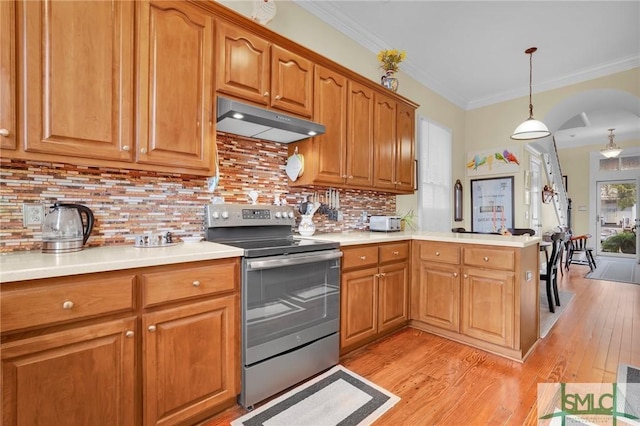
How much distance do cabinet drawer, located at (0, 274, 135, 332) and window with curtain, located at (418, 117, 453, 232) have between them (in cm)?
358

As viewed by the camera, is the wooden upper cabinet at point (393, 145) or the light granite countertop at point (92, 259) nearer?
the light granite countertop at point (92, 259)

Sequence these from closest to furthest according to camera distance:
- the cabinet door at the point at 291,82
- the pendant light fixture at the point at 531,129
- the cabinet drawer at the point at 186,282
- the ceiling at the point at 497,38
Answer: the cabinet drawer at the point at 186,282
the cabinet door at the point at 291,82
the ceiling at the point at 497,38
the pendant light fixture at the point at 531,129

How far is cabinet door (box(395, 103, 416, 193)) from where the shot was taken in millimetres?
3180

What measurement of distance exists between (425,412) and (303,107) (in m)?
2.16

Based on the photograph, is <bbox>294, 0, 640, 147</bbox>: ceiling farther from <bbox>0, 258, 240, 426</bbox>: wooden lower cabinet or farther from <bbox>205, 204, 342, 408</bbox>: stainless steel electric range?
<bbox>0, 258, 240, 426</bbox>: wooden lower cabinet

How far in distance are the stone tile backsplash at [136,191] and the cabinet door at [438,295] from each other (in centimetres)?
133

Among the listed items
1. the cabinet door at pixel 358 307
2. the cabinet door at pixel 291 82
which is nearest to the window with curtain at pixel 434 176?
the cabinet door at pixel 358 307

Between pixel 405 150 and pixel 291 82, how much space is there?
1612 millimetres

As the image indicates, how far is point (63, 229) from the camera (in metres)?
1.46

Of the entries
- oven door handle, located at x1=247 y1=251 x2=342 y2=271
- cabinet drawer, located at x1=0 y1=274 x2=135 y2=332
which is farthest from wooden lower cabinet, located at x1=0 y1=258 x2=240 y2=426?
oven door handle, located at x1=247 y1=251 x2=342 y2=271

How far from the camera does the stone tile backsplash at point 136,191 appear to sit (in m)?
1.46

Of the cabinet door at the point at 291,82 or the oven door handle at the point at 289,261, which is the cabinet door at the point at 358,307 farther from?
the cabinet door at the point at 291,82

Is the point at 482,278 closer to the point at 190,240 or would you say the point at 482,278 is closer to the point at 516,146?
the point at 190,240

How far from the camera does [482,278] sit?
2.40 metres
